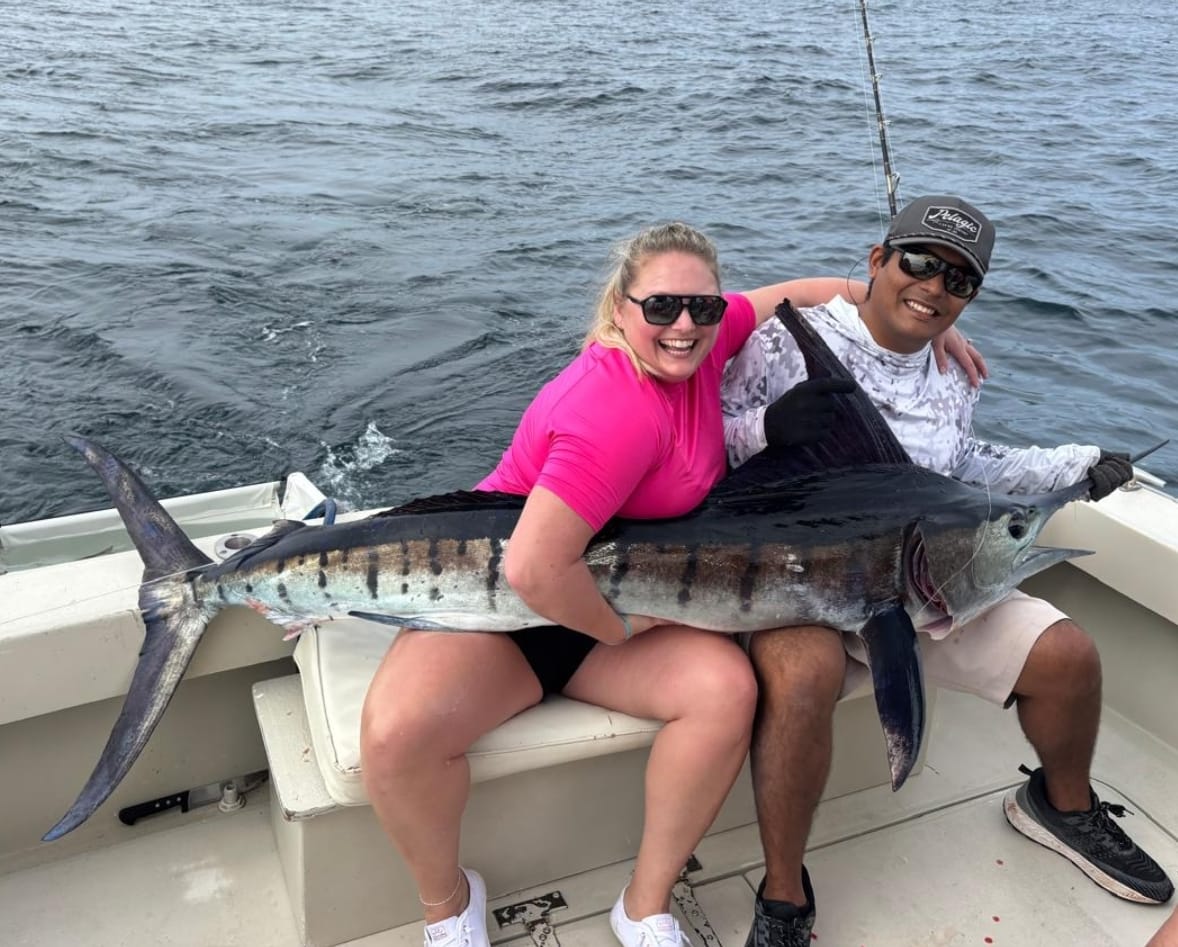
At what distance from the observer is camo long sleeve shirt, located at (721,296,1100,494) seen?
92.2 inches

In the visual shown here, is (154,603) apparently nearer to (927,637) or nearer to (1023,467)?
(927,637)

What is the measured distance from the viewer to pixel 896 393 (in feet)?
7.78

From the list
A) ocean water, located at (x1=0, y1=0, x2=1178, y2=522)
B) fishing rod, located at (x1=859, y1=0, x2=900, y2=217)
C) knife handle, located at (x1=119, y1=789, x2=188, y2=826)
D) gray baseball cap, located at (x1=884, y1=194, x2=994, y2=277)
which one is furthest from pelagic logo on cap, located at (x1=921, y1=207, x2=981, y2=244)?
ocean water, located at (x1=0, y1=0, x2=1178, y2=522)

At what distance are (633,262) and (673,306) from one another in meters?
0.14

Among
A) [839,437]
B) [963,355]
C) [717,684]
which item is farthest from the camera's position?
[963,355]

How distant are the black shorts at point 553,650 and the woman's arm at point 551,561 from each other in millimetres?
148

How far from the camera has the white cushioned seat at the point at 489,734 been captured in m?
1.86

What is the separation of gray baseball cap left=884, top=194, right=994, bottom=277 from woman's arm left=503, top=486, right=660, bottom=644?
0.97 meters

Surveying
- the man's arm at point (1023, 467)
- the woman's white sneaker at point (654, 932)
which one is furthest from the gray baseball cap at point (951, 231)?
the woman's white sneaker at point (654, 932)

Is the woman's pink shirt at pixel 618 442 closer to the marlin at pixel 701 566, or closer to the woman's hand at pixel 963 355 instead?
the marlin at pixel 701 566

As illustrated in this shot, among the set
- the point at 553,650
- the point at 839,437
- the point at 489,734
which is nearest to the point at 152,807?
the point at 489,734

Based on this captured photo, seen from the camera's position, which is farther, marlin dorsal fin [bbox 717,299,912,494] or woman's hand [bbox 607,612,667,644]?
marlin dorsal fin [bbox 717,299,912,494]

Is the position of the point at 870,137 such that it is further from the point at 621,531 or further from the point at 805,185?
the point at 621,531

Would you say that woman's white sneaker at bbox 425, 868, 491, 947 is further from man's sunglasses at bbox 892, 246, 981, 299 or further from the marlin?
man's sunglasses at bbox 892, 246, 981, 299
